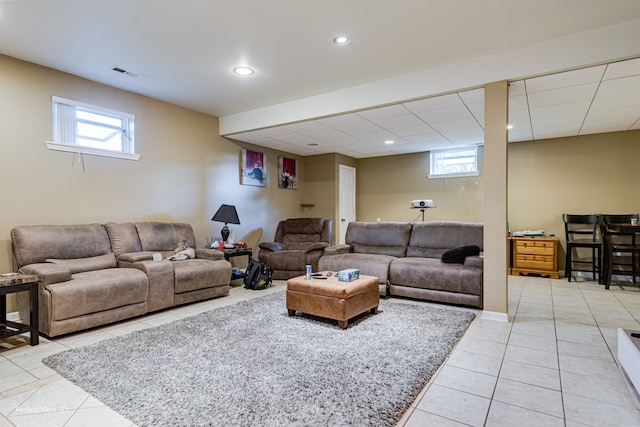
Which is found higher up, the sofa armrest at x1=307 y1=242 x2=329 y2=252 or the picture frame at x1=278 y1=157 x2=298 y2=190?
the picture frame at x1=278 y1=157 x2=298 y2=190

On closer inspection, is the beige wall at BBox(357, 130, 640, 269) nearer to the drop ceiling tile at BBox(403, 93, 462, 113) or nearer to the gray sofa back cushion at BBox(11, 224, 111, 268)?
the drop ceiling tile at BBox(403, 93, 462, 113)

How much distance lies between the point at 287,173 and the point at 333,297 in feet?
14.3

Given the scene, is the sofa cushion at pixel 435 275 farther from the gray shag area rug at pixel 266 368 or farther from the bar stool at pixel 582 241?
the bar stool at pixel 582 241

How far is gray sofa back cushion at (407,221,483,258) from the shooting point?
4.52 meters

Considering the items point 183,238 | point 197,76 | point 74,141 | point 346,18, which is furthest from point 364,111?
point 74,141

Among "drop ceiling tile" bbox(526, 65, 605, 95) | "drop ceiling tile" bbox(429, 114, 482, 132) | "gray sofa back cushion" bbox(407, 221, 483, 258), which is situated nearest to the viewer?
"drop ceiling tile" bbox(526, 65, 605, 95)

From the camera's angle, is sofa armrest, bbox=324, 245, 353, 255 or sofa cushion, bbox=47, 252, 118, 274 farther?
sofa armrest, bbox=324, 245, 353, 255

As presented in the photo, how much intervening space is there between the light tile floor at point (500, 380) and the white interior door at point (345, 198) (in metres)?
4.22

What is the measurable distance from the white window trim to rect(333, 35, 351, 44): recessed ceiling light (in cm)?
302

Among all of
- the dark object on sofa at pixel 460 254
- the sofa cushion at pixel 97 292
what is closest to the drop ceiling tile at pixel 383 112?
the dark object on sofa at pixel 460 254

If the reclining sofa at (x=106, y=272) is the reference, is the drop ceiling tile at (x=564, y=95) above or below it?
above

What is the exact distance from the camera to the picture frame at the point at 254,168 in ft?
19.8

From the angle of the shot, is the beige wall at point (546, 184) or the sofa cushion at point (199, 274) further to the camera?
the beige wall at point (546, 184)

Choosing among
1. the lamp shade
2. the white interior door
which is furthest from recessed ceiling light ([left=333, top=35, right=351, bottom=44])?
the white interior door
